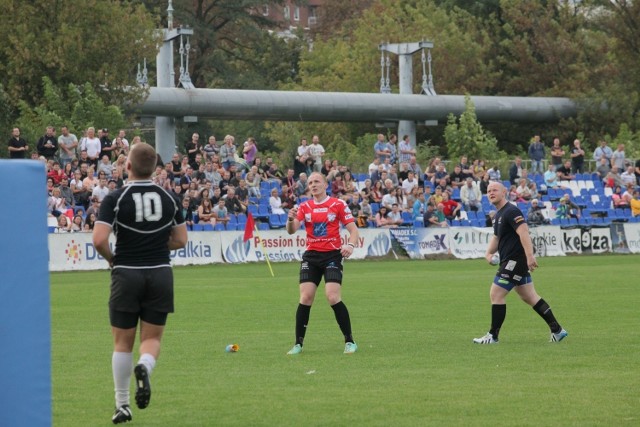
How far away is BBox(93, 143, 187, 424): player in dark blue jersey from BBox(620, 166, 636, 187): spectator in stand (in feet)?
113

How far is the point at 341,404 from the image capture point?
9555 mm

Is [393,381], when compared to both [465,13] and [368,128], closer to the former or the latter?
[368,128]

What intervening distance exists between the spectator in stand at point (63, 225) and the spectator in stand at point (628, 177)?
2019cm

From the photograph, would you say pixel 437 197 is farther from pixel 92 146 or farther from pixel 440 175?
pixel 92 146

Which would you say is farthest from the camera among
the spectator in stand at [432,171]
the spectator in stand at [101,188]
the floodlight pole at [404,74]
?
the floodlight pole at [404,74]

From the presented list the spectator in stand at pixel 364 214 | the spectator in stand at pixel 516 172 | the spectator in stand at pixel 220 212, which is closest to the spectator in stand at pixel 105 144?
the spectator in stand at pixel 220 212

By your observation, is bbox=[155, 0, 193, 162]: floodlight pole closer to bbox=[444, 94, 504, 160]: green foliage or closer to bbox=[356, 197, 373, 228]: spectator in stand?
bbox=[356, 197, 373, 228]: spectator in stand

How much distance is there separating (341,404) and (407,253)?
2568cm

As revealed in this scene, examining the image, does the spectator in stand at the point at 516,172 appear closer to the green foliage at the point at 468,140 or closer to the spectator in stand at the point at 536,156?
the spectator in stand at the point at 536,156

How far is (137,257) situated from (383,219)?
87.7ft

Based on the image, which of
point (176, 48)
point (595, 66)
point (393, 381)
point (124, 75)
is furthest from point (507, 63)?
point (393, 381)

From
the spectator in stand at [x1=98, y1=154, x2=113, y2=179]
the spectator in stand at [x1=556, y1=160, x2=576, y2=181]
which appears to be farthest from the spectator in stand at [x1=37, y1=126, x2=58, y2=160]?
the spectator in stand at [x1=556, y1=160, x2=576, y2=181]

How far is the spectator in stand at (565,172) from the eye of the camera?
42.3 m

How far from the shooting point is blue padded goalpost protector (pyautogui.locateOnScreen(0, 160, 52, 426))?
621 cm
